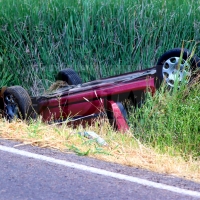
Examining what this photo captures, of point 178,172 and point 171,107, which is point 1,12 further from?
point 178,172

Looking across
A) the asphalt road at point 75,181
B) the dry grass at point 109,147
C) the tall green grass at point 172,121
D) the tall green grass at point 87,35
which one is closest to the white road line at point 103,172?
the asphalt road at point 75,181

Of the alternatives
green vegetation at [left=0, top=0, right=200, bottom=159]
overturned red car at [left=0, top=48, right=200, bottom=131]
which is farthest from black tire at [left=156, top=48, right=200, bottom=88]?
green vegetation at [left=0, top=0, right=200, bottom=159]

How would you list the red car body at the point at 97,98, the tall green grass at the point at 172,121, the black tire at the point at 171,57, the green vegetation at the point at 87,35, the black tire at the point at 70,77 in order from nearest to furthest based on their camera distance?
1. the tall green grass at the point at 172,121
2. the black tire at the point at 171,57
3. the red car body at the point at 97,98
4. the black tire at the point at 70,77
5. the green vegetation at the point at 87,35

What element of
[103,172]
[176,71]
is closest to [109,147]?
[103,172]

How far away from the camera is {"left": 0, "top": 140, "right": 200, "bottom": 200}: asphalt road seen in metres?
5.01

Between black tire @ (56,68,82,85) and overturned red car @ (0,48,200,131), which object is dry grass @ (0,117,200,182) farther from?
black tire @ (56,68,82,85)

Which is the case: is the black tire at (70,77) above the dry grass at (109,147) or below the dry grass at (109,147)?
above

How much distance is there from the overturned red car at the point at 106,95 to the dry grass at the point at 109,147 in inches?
17.7

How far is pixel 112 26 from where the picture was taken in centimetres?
1021

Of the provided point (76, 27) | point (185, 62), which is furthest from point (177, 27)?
point (185, 62)

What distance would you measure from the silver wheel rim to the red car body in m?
0.17

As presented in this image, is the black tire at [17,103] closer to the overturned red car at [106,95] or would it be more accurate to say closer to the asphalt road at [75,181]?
the overturned red car at [106,95]

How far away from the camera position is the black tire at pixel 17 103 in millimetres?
8695

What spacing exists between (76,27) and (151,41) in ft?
3.79
